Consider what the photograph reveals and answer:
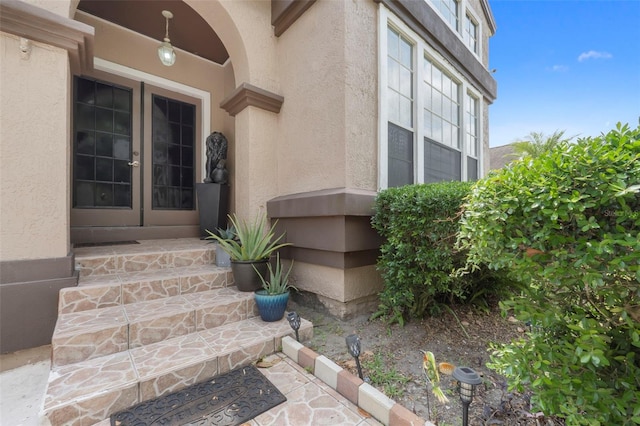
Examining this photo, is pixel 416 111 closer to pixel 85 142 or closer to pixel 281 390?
pixel 281 390

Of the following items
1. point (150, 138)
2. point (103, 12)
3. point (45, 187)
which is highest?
point (103, 12)

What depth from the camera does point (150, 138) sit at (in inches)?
181

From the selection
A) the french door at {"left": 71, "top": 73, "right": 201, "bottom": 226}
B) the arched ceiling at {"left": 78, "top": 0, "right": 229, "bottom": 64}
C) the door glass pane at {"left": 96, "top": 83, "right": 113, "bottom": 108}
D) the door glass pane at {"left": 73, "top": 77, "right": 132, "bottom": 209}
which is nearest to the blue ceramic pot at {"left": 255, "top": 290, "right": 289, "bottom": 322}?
the french door at {"left": 71, "top": 73, "right": 201, "bottom": 226}

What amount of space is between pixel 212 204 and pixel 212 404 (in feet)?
9.98

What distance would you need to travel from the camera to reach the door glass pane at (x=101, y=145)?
13.3 feet

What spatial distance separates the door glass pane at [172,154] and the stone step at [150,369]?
313 cm

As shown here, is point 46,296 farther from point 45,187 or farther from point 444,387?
point 444,387

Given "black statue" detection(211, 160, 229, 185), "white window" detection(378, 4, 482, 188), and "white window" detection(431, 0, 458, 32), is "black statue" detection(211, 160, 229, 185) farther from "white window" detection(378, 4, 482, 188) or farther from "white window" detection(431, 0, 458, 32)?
"white window" detection(431, 0, 458, 32)

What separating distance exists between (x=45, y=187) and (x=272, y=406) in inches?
104

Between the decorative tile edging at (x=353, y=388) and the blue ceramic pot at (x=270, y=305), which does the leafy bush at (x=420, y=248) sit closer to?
the decorative tile edging at (x=353, y=388)

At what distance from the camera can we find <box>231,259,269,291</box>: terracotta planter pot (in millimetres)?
2910

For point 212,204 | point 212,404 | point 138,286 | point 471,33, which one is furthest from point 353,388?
point 471,33

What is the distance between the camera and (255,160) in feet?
11.9

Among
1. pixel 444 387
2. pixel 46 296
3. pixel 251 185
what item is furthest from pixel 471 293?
pixel 46 296
